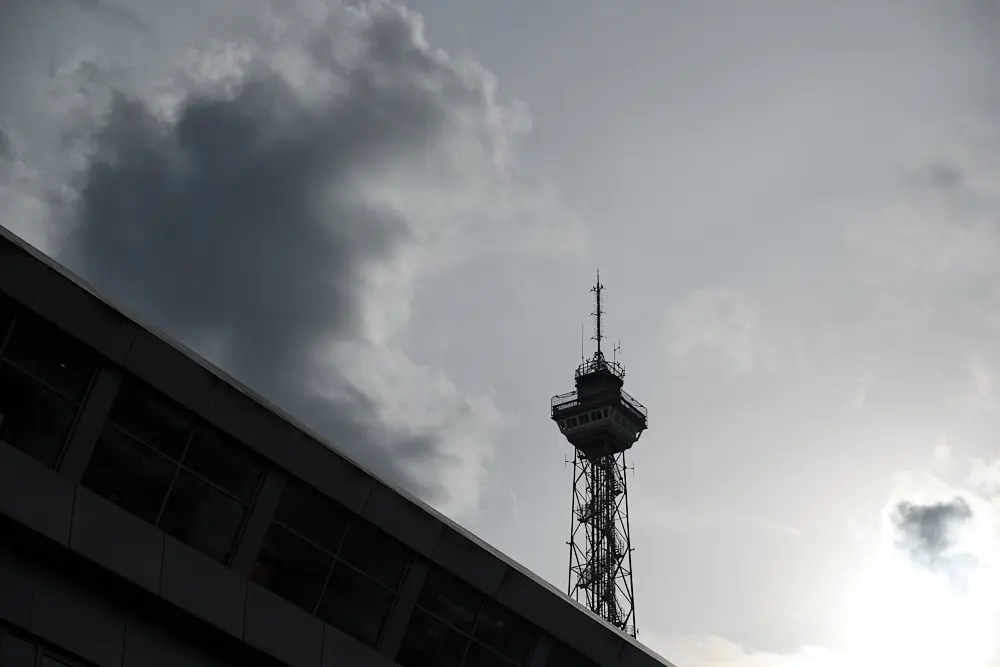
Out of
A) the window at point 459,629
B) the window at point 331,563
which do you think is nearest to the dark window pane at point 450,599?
the window at point 459,629

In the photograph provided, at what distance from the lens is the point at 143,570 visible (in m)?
22.3

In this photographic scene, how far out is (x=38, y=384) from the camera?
2195 centimetres

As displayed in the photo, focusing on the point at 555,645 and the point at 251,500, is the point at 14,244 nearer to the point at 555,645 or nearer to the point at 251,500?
the point at 251,500

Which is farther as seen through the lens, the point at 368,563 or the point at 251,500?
the point at 368,563

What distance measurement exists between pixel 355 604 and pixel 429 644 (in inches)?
88.7

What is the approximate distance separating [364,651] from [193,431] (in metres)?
6.45

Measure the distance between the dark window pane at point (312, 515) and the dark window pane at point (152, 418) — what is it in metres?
2.65

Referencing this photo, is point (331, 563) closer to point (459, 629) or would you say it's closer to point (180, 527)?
point (180, 527)

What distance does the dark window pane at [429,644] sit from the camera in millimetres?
26812

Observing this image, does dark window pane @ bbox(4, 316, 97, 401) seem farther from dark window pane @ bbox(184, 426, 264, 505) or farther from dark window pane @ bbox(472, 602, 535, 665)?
dark window pane @ bbox(472, 602, 535, 665)

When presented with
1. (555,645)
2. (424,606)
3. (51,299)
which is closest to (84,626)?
(51,299)

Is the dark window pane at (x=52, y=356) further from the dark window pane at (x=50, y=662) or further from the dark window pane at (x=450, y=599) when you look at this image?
the dark window pane at (x=450, y=599)

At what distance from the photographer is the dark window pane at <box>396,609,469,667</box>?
26.8 meters

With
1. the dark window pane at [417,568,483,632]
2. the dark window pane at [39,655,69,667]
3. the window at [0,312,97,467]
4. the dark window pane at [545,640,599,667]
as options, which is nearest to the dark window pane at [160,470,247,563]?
the window at [0,312,97,467]
